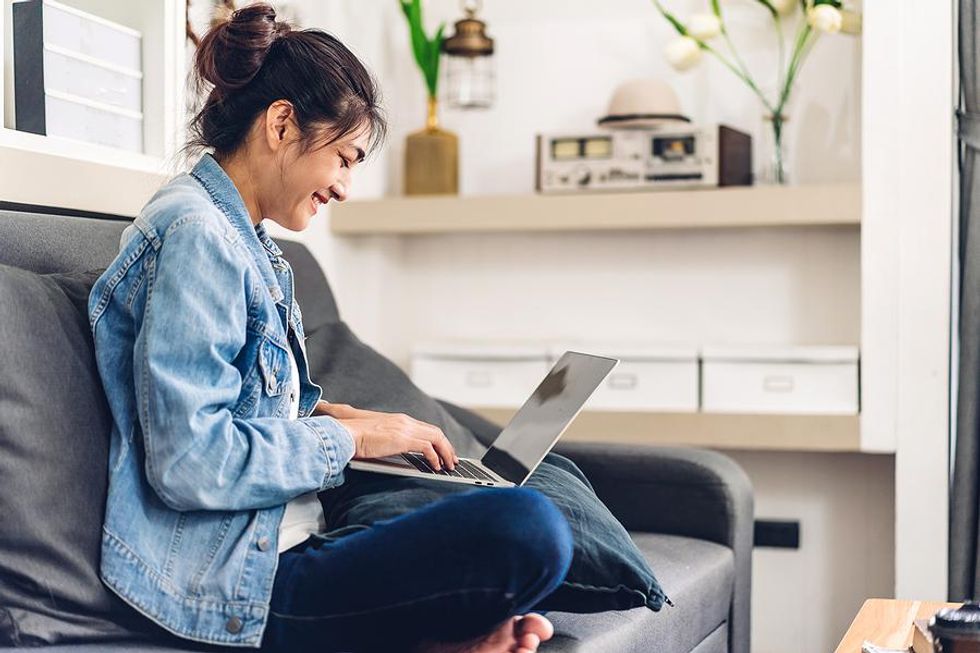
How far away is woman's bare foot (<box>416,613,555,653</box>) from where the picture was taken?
4.36ft

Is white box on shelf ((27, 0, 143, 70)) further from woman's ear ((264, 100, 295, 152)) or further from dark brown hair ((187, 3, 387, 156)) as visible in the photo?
woman's ear ((264, 100, 295, 152))

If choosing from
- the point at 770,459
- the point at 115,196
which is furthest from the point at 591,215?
the point at 115,196

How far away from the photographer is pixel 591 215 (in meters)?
2.87

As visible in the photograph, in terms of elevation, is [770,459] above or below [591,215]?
below

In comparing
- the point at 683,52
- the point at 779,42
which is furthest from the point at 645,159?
the point at 779,42

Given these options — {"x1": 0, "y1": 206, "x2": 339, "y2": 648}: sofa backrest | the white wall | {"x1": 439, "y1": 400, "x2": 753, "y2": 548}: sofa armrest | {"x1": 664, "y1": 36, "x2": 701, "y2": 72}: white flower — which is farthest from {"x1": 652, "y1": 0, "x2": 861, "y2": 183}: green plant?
{"x1": 0, "y1": 206, "x2": 339, "y2": 648}: sofa backrest

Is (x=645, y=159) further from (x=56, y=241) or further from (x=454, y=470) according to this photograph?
(x=56, y=241)

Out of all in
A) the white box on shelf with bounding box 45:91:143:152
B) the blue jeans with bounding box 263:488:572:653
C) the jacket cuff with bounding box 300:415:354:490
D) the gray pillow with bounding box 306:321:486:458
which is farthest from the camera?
the gray pillow with bounding box 306:321:486:458

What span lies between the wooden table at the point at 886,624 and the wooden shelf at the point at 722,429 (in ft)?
3.10

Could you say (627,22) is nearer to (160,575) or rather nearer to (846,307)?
(846,307)

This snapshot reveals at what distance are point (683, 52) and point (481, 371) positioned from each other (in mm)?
878

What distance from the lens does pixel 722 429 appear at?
2.75 meters

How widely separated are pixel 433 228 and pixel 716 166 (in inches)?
27.2

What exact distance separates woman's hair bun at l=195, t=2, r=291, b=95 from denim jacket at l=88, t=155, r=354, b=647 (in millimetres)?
181
